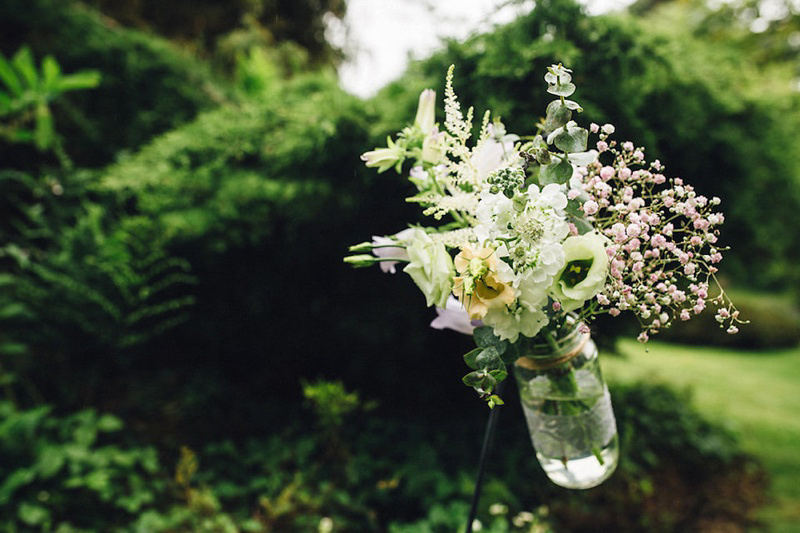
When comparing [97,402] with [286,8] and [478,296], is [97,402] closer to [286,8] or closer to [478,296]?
[478,296]

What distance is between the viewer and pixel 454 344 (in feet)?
9.62

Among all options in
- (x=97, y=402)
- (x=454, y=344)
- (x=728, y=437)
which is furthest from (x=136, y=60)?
(x=728, y=437)

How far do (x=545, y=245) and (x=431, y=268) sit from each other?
0.21 metres

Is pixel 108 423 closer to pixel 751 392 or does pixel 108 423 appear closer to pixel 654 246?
pixel 654 246

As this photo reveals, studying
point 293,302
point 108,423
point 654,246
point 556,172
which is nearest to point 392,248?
point 556,172

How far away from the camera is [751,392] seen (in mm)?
5090

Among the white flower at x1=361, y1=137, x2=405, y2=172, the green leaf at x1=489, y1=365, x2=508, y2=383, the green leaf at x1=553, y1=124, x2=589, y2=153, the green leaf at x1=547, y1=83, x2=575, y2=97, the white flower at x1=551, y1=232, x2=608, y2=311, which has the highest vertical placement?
the white flower at x1=361, y1=137, x2=405, y2=172

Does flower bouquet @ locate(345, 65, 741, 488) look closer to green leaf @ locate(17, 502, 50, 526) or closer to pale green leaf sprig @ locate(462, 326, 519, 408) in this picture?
pale green leaf sprig @ locate(462, 326, 519, 408)

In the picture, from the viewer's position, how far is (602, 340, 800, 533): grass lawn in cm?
318

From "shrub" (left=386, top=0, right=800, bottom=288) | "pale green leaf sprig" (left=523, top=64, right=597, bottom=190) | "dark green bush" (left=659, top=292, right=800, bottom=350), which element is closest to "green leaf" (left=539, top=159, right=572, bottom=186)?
"pale green leaf sprig" (left=523, top=64, right=597, bottom=190)

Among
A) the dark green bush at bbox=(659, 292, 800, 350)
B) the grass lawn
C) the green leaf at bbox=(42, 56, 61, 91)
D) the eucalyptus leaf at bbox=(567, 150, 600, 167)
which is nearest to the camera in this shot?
the eucalyptus leaf at bbox=(567, 150, 600, 167)

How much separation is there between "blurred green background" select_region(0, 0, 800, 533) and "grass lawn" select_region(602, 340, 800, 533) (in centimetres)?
5

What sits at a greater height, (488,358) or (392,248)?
(392,248)

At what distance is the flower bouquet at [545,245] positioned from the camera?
2.62ft
